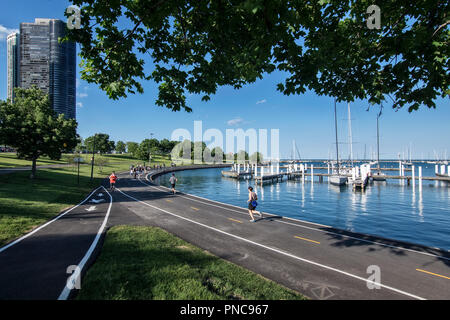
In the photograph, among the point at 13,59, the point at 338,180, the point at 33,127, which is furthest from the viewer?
the point at 13,59

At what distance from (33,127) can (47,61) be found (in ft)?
591

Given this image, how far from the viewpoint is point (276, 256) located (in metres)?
7.54

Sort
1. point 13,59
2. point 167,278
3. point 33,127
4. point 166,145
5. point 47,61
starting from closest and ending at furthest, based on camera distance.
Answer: point 167,278, point 33,127, point 166,145, point 47,61, point 13,59

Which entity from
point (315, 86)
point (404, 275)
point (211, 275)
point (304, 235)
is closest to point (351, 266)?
point (404, 275)

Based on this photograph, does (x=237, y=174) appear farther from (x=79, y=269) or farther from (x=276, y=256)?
(x=79, y=269)

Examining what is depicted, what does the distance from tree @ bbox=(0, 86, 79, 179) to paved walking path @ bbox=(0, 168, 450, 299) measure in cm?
1674

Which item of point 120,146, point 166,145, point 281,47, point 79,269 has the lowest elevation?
point 79,269

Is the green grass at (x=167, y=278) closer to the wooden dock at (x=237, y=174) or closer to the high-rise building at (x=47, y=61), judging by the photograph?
the wooden dock at (x=237, y=174)

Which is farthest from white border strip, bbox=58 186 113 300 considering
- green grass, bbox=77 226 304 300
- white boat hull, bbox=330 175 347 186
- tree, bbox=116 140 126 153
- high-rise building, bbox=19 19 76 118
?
high-rise building, bbox=19 19 76 118

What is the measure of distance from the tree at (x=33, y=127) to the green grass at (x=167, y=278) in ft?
76.7

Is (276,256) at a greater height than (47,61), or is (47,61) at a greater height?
(47,61)

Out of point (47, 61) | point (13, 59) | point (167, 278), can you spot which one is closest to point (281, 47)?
point (167, 278)

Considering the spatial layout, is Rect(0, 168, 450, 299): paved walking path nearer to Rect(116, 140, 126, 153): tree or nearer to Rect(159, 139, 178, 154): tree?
Rect(159, 139, 178, 154): tree

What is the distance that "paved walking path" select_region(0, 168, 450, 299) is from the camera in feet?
17.7
